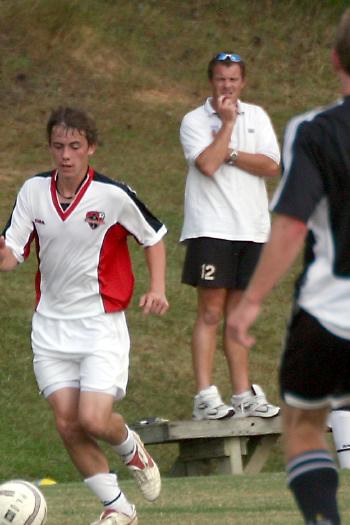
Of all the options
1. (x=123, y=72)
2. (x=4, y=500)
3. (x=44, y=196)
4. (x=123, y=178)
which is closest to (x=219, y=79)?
(x=44, y=196)

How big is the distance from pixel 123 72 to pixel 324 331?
1349 cm

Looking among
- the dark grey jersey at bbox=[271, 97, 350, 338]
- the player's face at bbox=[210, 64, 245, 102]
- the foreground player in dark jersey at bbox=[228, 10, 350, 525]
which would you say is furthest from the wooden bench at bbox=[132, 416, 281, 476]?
the dark grey jersey at bbox=[271, 97, 350, 338]

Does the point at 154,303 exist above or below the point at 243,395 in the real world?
above

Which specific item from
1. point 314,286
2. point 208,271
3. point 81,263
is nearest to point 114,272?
point 81,263

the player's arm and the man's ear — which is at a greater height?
the man's ear

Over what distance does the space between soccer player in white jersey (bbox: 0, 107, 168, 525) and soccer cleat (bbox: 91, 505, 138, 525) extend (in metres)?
0.42

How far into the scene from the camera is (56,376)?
713cm

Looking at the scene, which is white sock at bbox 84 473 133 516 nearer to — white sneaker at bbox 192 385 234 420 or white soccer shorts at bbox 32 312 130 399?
white soccer shorts at bbox 32 312 130 399

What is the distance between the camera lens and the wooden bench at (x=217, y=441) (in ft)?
31.7

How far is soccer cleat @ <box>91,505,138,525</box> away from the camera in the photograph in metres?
6.61

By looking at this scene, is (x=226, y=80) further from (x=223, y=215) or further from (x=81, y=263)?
(x=81, y=263)

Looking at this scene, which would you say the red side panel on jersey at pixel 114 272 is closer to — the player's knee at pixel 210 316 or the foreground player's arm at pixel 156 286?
the foreground player's arm at pixel 156 286

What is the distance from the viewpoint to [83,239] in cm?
730

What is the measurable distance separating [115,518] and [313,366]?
2294mm
